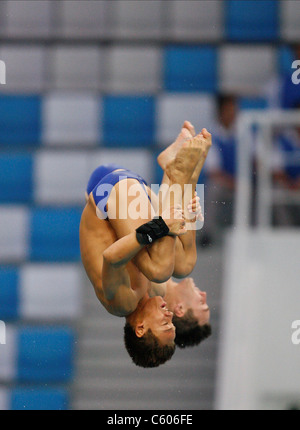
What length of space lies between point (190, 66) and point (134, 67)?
191 millimetres

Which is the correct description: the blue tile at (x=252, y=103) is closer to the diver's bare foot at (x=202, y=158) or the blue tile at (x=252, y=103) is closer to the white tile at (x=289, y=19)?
the white tile at (x=289, y=19)

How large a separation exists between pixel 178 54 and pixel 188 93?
318mm

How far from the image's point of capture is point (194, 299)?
134cm

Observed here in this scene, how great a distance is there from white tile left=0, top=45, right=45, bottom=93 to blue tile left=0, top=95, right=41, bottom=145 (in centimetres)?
4

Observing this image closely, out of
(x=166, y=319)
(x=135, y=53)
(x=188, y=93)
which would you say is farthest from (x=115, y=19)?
(x=166, y=319)

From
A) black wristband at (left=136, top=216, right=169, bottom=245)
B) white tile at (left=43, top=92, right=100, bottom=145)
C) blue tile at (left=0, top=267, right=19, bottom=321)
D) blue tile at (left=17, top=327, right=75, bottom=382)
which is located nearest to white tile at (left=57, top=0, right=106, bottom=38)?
white tile at (left=43, top=92, right=100, bottom=145)

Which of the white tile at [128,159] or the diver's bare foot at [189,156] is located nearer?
the diver's bare foot at [189,156]

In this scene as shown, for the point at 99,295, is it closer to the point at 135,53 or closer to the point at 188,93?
the point at 188,93

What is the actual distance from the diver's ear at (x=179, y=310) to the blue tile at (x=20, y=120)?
4.41 feet

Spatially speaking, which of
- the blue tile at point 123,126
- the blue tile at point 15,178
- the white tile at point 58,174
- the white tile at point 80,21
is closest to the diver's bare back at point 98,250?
the white tile at point 58,174

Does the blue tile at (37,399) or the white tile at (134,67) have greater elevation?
the white tile at (134,67)

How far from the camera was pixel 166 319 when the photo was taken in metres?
1.29

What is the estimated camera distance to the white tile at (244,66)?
295 centimetres

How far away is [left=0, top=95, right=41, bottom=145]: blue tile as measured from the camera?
8.71ft
